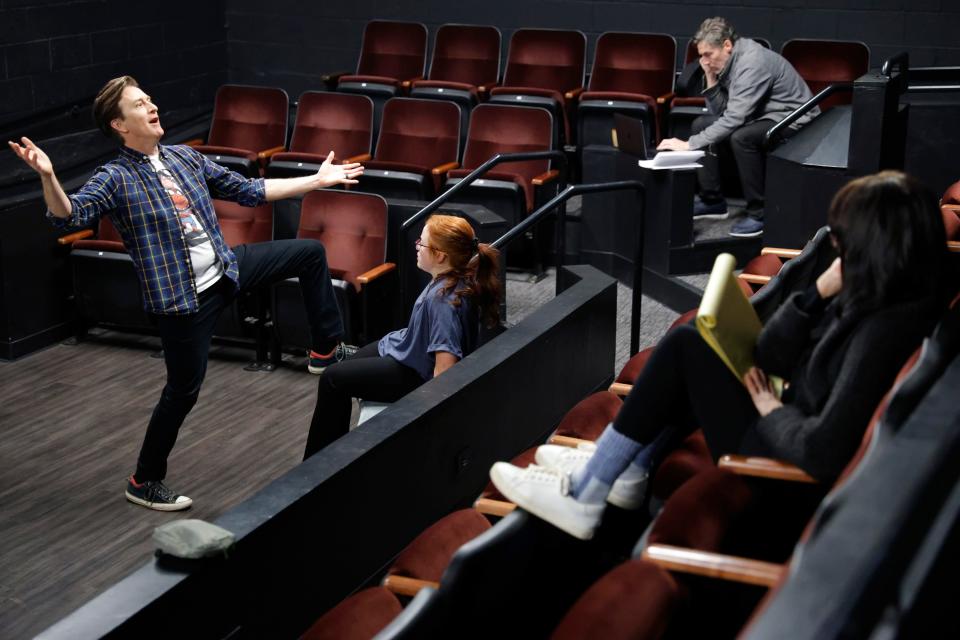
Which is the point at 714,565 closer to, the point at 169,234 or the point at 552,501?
the point at 552,501

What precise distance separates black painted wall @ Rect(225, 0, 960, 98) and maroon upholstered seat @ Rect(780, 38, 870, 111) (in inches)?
10.8

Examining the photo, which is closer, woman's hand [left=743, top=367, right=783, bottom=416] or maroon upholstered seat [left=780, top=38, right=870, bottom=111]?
woman's hand [left=743, top=367, right=783, bottom=416]

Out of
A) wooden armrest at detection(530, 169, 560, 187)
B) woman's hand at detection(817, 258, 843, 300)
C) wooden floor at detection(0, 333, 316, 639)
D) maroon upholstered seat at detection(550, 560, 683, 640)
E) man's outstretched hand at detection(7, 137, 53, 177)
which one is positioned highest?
man's outstretched hand at detection(7, 137, 53, 177)

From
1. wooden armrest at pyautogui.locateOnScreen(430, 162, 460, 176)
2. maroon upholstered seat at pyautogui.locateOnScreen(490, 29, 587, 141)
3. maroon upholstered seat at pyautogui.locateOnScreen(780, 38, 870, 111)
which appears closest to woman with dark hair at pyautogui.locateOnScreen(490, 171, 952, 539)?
wooden armrest at pyautogui.locateOnScreen(430, 162, 460, 176)

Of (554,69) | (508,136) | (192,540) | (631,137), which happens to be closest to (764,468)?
(192,540)

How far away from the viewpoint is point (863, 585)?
110 centimetres

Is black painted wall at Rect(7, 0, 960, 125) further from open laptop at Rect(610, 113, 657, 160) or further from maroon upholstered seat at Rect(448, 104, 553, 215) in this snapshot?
open laptop at Rect(610, 113, 657, 160)

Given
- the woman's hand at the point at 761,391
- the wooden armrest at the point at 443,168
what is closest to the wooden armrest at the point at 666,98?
the wooden armrest at the point at 443,168

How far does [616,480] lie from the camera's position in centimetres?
187

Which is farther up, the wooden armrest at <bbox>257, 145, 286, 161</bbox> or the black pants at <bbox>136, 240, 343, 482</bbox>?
the wooden armrest at <bbox>257, 145, 286, 161</bbox>

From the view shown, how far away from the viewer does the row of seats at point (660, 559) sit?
4.79 ft

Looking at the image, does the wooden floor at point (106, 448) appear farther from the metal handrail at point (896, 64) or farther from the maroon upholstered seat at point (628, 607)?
the maroon upholstered seat at point (628, 607)

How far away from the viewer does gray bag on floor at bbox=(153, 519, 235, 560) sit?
5.81 feet

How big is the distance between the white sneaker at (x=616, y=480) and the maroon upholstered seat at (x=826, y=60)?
3223 mm
